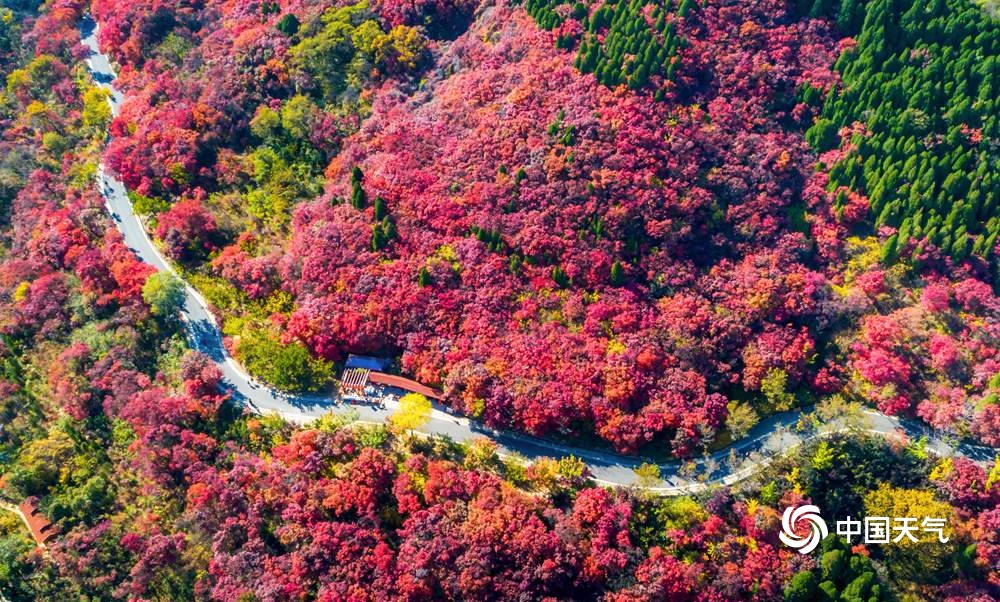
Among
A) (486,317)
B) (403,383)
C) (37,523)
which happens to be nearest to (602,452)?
(486,317)

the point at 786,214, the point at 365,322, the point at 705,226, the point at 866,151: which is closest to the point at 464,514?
the point at 365,322

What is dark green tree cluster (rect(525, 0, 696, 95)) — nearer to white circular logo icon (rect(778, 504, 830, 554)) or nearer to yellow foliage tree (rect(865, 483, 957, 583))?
white circular logo icon (rect(778, 504, 830, 554))

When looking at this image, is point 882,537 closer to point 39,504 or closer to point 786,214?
point 786,214

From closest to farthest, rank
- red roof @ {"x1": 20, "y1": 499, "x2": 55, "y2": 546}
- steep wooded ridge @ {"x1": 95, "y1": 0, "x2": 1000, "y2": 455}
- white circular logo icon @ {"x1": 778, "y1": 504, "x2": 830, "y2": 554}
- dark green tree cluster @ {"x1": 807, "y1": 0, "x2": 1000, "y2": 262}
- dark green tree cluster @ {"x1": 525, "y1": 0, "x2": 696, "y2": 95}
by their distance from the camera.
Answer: white circular logo icon @ {"x1": 778, "y1": 504, "x2": 830, "y2": 554} < red roof @ {"x1": 20, "y1": 499, "x2": 55, "y2": 546} < steep wooded ridge @ {"x1": 95, "y1": 0, "x2": 1000, "y2": 455} < dark green tree cluster @ {"x1": 807, "y1": 0, "x2": 1000, "y2": 262} < dark green tree cluster @ {"x1": 525, "y1": 0, "x2": 696, "y2": 95}

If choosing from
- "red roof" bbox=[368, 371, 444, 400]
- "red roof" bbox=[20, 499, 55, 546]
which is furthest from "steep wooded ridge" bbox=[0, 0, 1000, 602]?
"red roof" bbox=[368, 371, 444, 400]

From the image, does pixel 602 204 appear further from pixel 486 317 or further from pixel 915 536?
pixel 915 536
